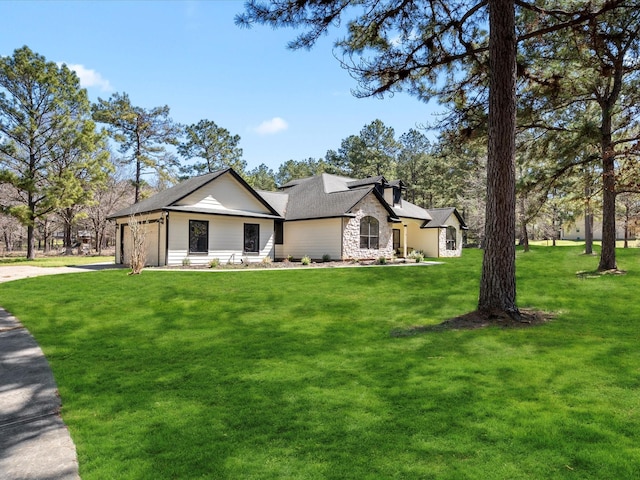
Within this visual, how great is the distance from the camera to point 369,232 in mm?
23797

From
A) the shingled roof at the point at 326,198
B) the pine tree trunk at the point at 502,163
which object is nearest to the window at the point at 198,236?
the shingled roof at the point at 326,198

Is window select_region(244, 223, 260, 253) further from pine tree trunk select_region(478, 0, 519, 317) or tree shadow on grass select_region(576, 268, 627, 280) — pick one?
pine tree trunk select_region(478, 0, 519, 317)

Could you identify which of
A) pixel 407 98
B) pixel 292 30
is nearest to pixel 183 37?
pixel 292 30

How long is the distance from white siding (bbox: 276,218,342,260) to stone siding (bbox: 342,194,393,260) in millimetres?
509

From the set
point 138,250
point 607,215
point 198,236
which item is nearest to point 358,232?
point 198,236

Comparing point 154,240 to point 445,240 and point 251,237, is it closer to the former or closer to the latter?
point 251,237

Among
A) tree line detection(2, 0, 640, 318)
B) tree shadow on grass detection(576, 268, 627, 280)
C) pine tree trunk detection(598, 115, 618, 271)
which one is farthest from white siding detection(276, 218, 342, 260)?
pine tree trunk detection(598, 115, 618, 271)

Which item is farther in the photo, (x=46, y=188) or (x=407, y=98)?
(x=46, y=188)

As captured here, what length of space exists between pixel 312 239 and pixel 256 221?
3.42m

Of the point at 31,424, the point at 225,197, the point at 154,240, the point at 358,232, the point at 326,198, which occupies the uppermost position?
the point at 326,198

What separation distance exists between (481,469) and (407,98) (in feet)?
33.0

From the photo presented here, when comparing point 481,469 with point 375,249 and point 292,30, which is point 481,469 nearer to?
point 292,30

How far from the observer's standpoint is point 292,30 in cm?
855

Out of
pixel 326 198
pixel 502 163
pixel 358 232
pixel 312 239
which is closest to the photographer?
pixel 502 163
